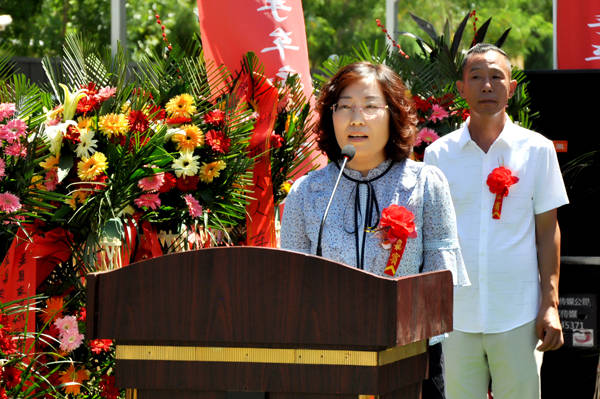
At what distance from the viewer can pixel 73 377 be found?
3727 mm

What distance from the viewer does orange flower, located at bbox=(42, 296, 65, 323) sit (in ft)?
12.3

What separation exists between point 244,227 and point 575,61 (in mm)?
2932

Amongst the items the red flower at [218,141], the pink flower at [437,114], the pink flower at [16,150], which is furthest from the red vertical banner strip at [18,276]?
the pink flower at [437,114]

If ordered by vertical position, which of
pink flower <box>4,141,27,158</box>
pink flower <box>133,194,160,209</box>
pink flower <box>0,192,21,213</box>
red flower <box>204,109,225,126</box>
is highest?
red flower <box>204,109,225,126</box>

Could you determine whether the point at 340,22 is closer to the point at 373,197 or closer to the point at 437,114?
the point at 437,114

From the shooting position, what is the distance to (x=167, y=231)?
4172 millimetres

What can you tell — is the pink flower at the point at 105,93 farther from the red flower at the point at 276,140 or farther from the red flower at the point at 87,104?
the red flower at the point at 276,140

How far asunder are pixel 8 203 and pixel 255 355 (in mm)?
1923

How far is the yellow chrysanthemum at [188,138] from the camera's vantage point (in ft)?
13.3

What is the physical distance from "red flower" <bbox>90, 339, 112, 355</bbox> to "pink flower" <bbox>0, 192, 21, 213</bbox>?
0.62 meters

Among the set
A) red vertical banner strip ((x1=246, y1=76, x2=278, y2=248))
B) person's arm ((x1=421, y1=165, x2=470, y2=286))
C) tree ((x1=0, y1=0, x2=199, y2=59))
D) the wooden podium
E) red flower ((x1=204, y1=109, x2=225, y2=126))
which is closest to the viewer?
the wooden podium

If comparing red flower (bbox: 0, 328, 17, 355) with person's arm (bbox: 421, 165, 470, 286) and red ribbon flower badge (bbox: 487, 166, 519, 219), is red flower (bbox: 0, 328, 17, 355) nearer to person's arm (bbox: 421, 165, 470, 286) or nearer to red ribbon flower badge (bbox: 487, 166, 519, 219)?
person's arm (bbox: 421, 165, 470, 286)

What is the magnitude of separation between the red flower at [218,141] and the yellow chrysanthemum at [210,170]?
65 mm

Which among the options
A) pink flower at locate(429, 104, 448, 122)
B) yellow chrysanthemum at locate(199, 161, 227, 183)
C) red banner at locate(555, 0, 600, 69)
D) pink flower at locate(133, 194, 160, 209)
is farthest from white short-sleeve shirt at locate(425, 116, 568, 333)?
red banner at locate(555, 0, 600, 69)
